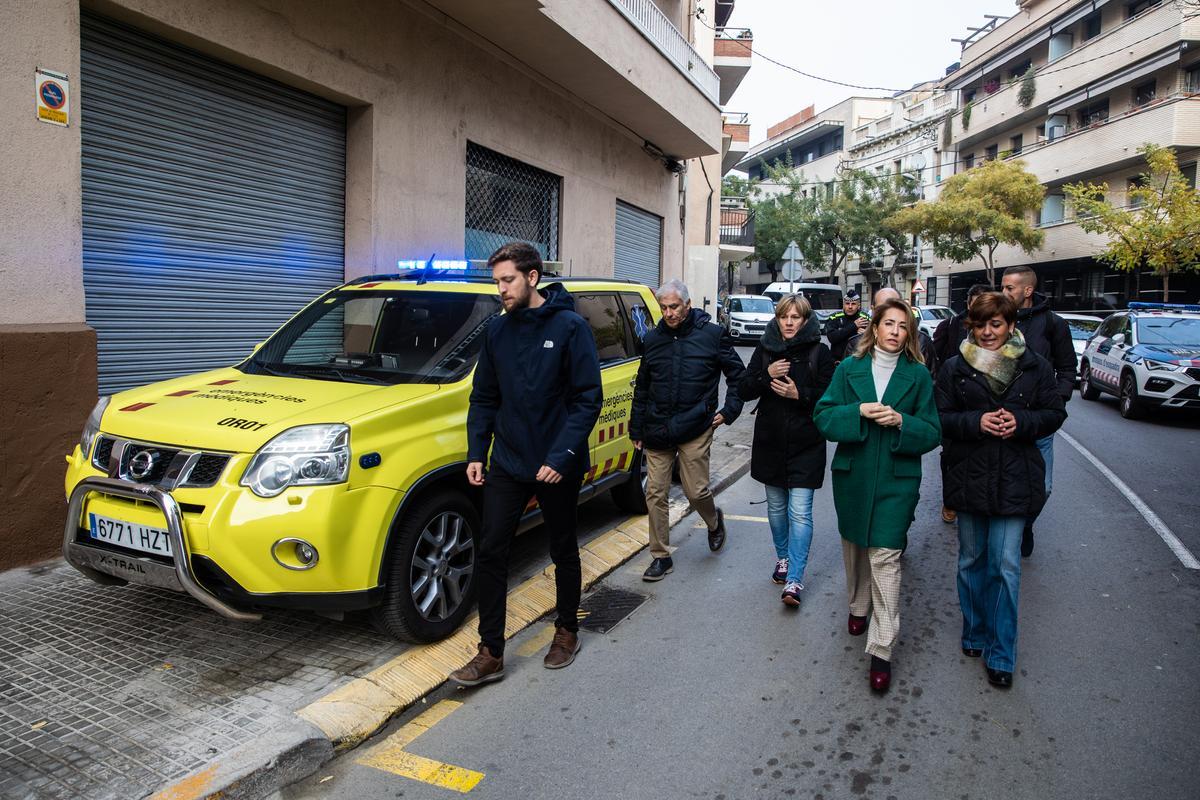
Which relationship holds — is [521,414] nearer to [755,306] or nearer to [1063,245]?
[755,306]

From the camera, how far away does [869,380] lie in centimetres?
405

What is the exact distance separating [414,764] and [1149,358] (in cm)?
1374

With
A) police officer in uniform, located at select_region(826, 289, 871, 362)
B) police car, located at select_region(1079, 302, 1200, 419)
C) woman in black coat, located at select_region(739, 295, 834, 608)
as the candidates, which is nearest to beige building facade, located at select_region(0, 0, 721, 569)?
woman in black coat, located at select_region(739, 295, 834, 608)

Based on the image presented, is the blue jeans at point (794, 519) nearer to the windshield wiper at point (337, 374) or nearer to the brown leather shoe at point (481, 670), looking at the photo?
the brown leather shoe at point (481, 670)

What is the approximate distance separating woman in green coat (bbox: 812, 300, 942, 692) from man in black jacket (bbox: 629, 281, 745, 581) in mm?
1169

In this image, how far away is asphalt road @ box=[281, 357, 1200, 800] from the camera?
317 centimetres

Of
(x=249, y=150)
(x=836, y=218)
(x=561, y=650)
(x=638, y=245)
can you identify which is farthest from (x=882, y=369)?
(x=836, y=218)

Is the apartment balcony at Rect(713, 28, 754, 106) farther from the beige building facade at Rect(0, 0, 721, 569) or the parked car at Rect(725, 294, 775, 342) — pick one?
the beige building facade at Rect(0, 0, 721, 569)

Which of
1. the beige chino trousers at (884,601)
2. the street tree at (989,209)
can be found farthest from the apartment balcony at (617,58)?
the street tree at (989,209)

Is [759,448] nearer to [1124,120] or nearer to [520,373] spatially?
[520,373]

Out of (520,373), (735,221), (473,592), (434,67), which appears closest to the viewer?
(520,373)

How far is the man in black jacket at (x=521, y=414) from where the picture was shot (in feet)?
12.7

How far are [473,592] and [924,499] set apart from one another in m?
4.86

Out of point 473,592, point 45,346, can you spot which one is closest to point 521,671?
point 473,592
